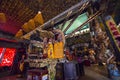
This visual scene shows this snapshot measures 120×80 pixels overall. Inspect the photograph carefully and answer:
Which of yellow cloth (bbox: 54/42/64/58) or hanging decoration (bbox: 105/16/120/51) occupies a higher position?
hanging decoration (bbox: 105/16/120/51)

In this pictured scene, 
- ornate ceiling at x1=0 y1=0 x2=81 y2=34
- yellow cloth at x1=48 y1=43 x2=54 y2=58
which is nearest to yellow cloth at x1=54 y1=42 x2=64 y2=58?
yellow cloth at x1=48 y1=43 x2=54 y2=58

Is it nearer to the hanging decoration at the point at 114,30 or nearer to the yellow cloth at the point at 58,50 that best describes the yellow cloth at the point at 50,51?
the yellow cloth at the point at 58,50

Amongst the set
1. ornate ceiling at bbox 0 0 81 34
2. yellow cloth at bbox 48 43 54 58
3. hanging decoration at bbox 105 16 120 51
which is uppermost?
ornate ceiling at bbox 0 0 81 34

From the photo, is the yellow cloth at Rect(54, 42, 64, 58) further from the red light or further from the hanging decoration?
the red light

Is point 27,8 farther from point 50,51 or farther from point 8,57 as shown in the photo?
point 50,51

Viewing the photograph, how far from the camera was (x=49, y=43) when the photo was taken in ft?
5.49

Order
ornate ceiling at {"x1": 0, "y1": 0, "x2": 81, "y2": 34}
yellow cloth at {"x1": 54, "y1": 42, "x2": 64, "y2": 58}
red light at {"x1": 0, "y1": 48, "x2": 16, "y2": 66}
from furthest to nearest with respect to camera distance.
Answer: red light at {"x1": 0, "y1": 48, "x2": 16, "y2": 66}, ornate ceiling at {"x1": 0, "y1": 0, "x2": 81, "y2": 34}, yellow cloth at {"x1": 54, "y1": 42, "x2": 64, "y2": 58}

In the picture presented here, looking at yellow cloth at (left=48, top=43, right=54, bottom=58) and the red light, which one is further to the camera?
the red light

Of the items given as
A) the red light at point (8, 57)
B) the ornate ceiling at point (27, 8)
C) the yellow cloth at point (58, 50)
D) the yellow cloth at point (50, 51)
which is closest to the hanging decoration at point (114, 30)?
the yellow cloth at point (58, 50)

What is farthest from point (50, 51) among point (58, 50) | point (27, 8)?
point (27, 8)

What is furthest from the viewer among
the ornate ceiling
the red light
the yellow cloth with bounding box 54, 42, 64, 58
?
the red light

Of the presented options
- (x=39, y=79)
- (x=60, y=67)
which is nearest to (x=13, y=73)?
(x=60, y=67)

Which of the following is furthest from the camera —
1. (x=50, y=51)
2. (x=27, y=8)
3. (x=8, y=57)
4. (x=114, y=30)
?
(x=8, y=57)

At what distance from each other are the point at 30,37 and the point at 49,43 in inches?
24.4
